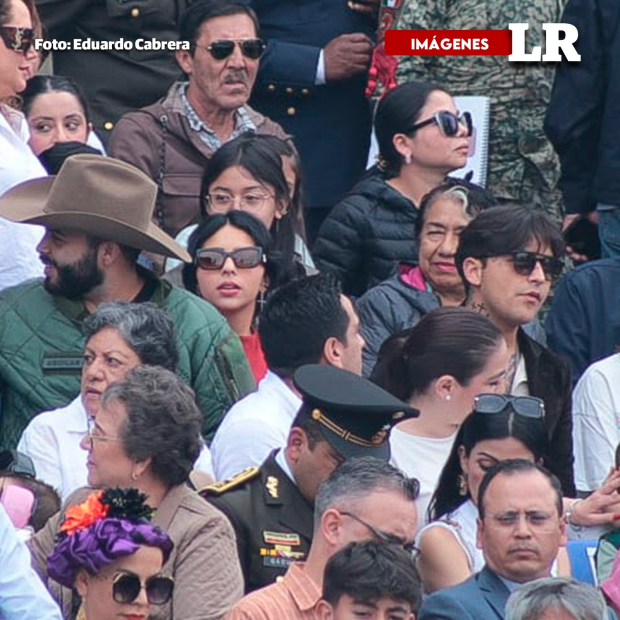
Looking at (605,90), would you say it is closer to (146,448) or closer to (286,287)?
(286,287)

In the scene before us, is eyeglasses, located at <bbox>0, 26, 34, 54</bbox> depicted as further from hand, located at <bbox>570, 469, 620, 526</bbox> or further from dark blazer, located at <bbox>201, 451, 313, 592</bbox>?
hand, located at <bbox>570, 469, 620, 526</bbox>

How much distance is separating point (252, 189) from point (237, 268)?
614mm

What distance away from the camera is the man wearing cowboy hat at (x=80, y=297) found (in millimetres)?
8750

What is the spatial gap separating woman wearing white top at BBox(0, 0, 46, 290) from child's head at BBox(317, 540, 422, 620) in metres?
2.78

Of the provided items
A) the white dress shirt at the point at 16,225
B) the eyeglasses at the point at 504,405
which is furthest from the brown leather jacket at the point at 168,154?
the eyeglasses at the point at 504,405

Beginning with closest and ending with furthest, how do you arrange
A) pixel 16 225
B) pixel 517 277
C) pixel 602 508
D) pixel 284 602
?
pixel 284 602
pixel 602 508
pixel 16 225
pixel 517 277

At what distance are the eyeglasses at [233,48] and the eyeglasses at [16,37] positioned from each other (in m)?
1.10

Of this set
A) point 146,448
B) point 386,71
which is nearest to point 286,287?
point 146,448

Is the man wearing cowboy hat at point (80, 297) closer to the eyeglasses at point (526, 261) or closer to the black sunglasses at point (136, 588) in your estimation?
the eyeglasses at point (526, 261)

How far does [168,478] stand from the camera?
759cm

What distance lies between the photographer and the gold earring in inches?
326

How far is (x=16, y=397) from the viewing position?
28.8 feet

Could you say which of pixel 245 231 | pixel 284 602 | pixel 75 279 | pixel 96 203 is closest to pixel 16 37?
pixel 96 203

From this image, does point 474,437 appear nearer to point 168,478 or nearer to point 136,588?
point 168,478
